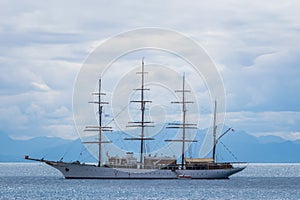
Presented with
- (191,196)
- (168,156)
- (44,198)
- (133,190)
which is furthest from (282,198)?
(168,156)

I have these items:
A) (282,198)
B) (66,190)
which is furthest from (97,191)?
(282,198)

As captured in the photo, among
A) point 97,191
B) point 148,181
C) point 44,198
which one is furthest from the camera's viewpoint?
point 148,181

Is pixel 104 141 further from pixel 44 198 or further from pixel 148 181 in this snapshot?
pixel 44 198

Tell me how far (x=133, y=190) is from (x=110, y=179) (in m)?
32.4

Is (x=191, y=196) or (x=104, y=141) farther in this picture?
(x=104, y=141)

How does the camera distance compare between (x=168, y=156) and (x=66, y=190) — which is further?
(x=168, y=156)

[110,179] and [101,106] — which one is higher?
[101,106]

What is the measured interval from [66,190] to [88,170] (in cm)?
3164

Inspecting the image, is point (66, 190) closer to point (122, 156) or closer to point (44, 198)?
point (44, 198)

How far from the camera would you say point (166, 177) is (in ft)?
497

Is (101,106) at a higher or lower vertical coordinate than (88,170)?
higher

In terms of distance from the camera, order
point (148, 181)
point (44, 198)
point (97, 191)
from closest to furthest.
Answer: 1. point (44, 198)
2. point (97, 191)
3. point (148, 181)

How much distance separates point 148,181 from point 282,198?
43.4 metres

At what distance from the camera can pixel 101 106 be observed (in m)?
150
